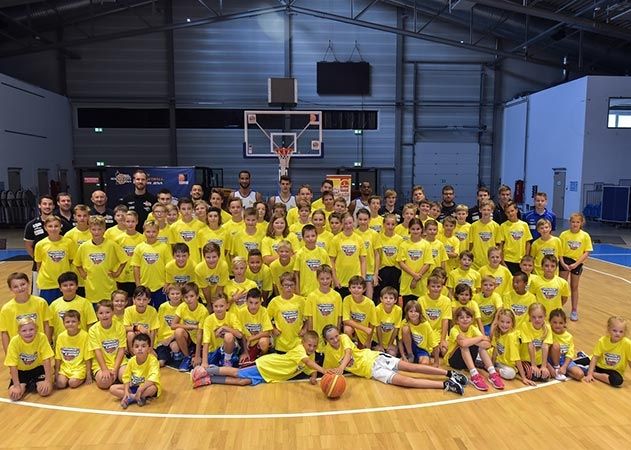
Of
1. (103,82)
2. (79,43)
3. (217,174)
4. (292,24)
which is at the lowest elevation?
(217,174)

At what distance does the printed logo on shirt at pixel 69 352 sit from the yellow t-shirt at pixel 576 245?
20.9ft

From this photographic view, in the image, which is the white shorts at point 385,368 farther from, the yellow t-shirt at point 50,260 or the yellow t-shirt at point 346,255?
the yellow t-shirt at point 50,260

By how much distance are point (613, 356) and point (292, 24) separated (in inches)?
715

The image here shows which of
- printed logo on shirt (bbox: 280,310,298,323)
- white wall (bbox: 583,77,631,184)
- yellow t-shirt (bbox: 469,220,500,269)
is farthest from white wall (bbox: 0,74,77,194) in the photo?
white wall (bbox: 583,77,631,184)

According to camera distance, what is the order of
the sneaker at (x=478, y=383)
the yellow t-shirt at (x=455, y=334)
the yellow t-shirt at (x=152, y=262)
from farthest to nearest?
the yellow t-shirt at (x=152, y=262), the yellow t-shirt at (x=455, y=334), the sneaker at (x=478, y=383)

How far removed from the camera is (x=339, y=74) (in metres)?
19.7

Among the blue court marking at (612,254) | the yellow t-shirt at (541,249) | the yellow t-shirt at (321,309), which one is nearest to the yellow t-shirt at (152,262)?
the yellow t-shirt at (321,309)

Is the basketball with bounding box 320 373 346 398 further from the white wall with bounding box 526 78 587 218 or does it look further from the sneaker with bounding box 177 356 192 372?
the white wall with bounding box 526 78 587 218

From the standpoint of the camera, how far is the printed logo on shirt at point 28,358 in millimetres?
4543

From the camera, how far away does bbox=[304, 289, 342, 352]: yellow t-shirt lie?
5.22 meters

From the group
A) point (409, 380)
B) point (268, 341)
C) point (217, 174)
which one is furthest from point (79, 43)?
point (409, 380)

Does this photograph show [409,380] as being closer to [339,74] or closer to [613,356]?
[613,356]

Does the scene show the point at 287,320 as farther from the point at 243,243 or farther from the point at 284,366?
→ the point at 243,243

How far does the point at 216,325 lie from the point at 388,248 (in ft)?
7.99
